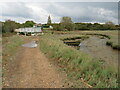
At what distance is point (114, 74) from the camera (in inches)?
279

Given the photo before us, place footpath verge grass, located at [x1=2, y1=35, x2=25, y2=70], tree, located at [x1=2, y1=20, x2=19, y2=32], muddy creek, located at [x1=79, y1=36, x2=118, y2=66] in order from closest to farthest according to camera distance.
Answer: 1. footpath verge grass, located at [x1=2, y1=35, x2=25, y2=70]
2. muddy creek, located at [x1=79, y1=36, x2=118, y2=66]
3. tree, located at [x1=2, y1=20, x2=19, y2=32]

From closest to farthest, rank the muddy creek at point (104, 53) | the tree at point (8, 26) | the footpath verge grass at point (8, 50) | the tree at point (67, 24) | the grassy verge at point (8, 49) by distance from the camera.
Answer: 1. the footpath verge grass at point (8, 50)
2. the grassy verge at point (8, 49)
3. the muddy creek at point (104, 53)
4. the tree at point (8, 26)
5. the tree at point (67, 24)

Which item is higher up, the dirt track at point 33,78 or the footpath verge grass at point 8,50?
the footpath verge grass at point 8,50

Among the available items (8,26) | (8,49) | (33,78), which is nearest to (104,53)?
(8,49)

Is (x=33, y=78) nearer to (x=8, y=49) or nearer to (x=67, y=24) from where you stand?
(x=8, y=49)

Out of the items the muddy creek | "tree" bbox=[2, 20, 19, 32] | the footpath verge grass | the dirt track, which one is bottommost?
the muddy creek

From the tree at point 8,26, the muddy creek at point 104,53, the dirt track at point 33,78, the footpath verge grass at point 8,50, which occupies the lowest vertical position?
the muddy creek at point 104,53

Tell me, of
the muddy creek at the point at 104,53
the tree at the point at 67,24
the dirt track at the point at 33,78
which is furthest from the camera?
the tree at the point at 67,24

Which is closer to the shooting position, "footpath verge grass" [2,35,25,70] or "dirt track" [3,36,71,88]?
"dirt track" [3,36,71,88]

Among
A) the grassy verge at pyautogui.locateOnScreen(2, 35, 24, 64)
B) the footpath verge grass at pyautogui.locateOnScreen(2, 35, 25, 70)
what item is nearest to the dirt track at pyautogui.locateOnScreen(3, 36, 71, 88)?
the footpath verge grass at pyautogui.locateOnScreen(2, 35, 25, 70)

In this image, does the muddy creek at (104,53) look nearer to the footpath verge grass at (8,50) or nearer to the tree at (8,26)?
the footpath verge grass at (8,50)

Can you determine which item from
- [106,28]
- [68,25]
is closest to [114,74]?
[68,25]

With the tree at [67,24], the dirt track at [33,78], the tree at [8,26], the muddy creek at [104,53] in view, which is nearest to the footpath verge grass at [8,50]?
the dirt track at [33,78]

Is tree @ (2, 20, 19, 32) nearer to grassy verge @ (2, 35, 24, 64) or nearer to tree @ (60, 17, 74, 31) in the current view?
grassy verge @ (2, 35, 24, 64)
